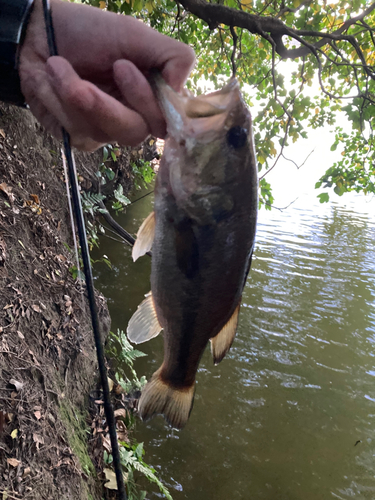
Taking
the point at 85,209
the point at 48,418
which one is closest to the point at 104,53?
the point at 48,418

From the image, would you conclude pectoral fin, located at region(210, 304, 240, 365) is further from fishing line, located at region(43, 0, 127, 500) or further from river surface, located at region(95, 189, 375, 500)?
river surface, located at region(95, 189, 375, 500)

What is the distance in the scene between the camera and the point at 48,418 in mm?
2596

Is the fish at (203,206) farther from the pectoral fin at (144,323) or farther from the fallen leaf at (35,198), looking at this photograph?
the fallen leaf at (35,198)

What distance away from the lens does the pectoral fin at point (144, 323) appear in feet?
5.52

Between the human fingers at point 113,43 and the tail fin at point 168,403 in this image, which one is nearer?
the human fingers at point 113,43

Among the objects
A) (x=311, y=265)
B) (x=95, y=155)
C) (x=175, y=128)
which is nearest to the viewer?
(x=175, y=128)

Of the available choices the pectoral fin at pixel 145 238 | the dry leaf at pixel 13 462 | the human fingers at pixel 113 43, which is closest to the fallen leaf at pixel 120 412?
the dry leaf at pixel 13 462

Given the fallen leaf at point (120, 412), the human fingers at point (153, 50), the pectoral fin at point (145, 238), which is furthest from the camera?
the fallen leaf at point (120, 412)

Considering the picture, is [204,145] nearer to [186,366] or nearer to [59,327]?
[186,366]

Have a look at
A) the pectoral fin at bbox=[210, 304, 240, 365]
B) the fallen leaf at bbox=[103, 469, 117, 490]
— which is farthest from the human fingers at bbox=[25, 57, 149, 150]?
the fallen leaf at bbox=[103, 469, 117, 490]

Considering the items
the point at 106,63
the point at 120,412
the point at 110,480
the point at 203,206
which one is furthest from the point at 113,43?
the point at 120,412

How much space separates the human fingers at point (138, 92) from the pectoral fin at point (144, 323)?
859 millimetres

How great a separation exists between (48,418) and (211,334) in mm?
1829

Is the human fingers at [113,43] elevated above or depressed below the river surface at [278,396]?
above
